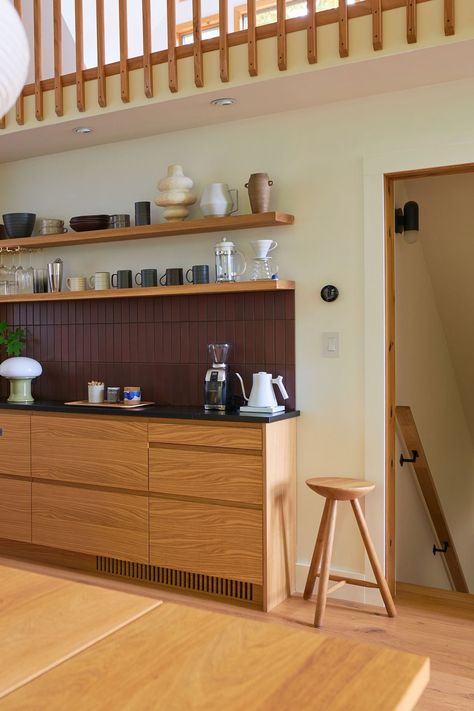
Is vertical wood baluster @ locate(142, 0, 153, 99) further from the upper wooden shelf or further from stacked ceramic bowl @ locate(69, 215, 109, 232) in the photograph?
stacked ceramic bowl @ locate(69, 215, 109, 232)

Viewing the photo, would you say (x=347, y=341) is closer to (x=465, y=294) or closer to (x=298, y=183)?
(x=298, y=183)

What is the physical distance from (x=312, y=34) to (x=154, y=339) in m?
1.82

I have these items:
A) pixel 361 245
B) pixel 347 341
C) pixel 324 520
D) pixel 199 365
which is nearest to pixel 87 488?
pixel 199 365

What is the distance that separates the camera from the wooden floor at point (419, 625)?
2.62 meters

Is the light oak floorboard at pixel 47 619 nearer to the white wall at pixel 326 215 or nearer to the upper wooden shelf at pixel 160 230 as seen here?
the white wall at pixel 326 215

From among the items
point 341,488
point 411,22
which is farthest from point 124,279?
point 411,22

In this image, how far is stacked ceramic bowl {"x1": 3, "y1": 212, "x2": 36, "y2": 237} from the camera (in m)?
4.34

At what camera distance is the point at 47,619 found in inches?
50.8

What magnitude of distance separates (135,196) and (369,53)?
5.42 feet

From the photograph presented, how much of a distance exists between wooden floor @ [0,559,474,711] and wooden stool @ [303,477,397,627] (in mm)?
111

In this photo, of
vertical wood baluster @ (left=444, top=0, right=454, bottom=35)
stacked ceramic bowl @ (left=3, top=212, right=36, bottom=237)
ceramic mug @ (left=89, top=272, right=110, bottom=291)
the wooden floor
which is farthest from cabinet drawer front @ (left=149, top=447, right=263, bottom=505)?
vertical wood baluster @ (left=444, top=0, right=454, bottom=35)

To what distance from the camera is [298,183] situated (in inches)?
144

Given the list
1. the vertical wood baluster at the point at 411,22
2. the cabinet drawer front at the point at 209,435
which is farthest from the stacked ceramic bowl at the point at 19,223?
the vertical wood baluster at the point at 411,22

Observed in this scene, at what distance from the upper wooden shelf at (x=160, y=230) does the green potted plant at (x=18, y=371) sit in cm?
59
